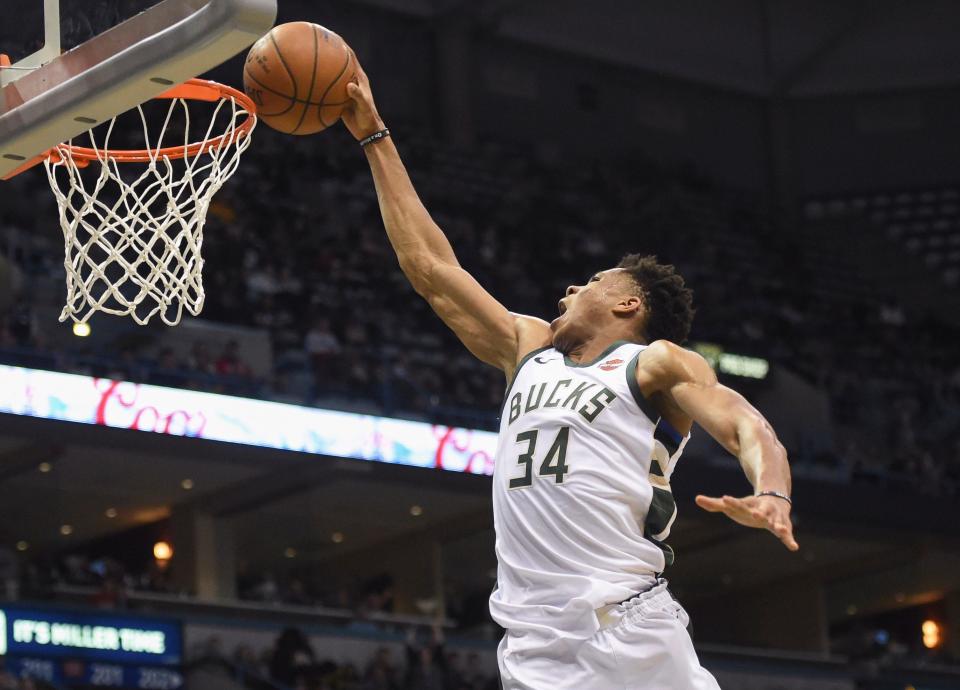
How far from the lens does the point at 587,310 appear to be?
14.1ft

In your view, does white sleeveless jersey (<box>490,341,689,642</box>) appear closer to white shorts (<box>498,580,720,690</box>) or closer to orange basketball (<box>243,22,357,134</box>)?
white shorts (<box>498,580,720,690</box>)

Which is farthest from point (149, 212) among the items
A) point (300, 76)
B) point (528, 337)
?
point (528, 337)

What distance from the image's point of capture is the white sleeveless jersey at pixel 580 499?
13.0 feet

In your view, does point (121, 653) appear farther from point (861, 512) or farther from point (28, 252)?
point (861, 512)

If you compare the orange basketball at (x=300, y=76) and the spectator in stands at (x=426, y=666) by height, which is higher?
the orange basketball at (x=300, y=76)

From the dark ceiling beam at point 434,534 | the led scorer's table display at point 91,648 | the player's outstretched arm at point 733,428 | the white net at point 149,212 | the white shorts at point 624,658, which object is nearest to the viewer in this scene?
the player's outstretched arm at point 733,428

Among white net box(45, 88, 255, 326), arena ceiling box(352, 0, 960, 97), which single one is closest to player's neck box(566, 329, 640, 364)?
white net box(45, 88, 255, 326)

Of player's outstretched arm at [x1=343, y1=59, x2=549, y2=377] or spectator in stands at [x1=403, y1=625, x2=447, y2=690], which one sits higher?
player's outstretched arm at [x1=343, y1=59, x2=549, y2=377]

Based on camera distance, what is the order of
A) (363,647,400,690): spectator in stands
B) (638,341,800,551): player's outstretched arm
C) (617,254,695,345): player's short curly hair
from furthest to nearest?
(363,647,400,690): spectator in stands
(617,254,695,345): player's short curly hair
(638,341,800,551): player's outstretched arm

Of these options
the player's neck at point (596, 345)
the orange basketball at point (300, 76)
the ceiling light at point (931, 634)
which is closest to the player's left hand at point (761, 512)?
the player's neck at point (596, 345)

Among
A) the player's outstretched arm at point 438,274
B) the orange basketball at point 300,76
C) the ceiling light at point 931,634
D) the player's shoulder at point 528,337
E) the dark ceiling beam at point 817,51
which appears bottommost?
the ceiling light at point 931,634

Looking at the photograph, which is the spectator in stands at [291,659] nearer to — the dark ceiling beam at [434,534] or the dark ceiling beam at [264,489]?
the dark ceiling beam at [264,489]

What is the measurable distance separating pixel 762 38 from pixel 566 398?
2351 centimetres

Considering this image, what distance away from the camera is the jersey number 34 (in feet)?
13.2
